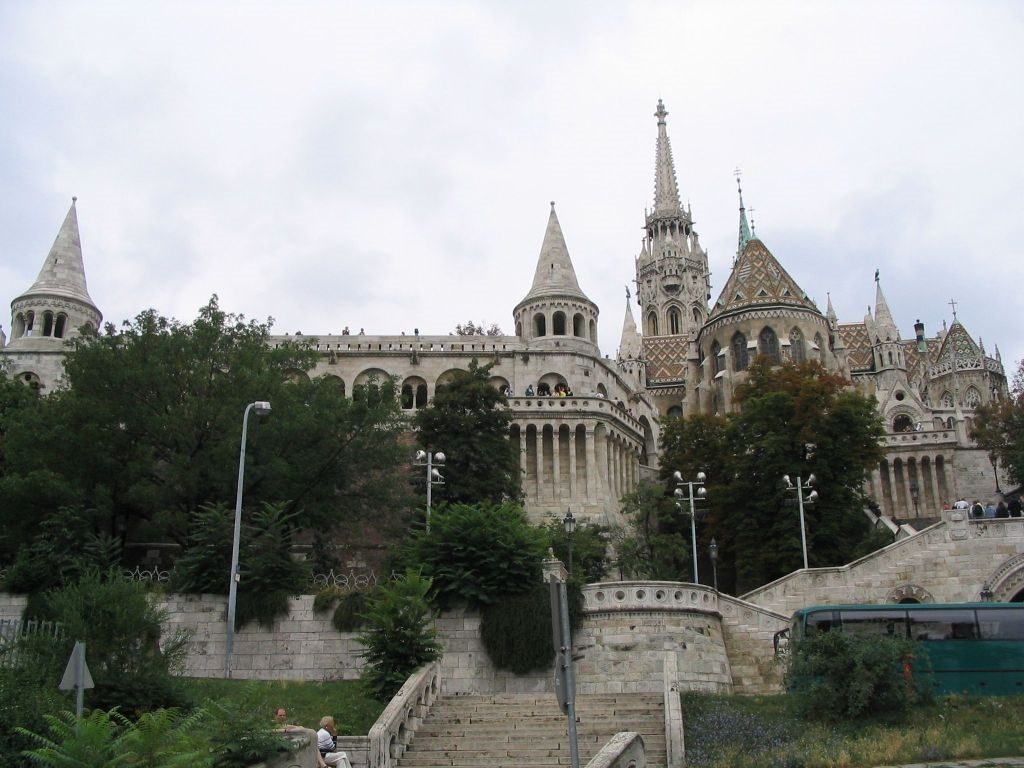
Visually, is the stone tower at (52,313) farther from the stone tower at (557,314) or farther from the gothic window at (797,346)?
the gothic window at (797,346)

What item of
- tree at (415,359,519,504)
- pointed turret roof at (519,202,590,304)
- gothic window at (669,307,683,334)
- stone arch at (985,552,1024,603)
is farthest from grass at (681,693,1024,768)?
gothic window at (669,307,683,334)

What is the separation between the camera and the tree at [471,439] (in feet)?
133

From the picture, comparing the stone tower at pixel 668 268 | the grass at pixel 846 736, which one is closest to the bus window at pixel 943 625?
the grass at pixel 846 736

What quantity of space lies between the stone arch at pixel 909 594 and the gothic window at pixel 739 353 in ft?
102

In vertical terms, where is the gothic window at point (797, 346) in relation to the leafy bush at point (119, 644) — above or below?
above

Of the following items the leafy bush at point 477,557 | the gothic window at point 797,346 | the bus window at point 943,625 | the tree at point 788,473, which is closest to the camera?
the bus window at point 943,625

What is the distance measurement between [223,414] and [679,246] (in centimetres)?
8092

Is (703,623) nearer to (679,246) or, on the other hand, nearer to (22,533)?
(22,533)

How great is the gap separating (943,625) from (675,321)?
83071 millimetres

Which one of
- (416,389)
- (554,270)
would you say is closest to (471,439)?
(416,389)

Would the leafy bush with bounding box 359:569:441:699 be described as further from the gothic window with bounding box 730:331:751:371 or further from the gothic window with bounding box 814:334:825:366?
the gothic window with bounding box 814:334:825:366

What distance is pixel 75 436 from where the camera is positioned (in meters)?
32.8

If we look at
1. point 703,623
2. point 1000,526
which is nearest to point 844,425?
point 1000,526

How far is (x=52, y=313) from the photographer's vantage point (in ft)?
185
